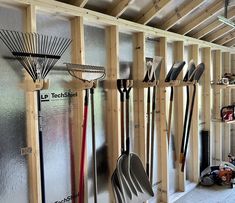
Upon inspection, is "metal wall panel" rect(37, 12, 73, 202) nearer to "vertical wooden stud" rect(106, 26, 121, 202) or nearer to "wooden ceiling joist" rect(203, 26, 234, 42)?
"vertical wooden stud" rect(106, 26, 121, 202)

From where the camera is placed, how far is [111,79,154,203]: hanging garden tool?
2.55m

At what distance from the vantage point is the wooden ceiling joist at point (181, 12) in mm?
3004

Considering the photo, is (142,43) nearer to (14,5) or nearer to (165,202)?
(14,5)

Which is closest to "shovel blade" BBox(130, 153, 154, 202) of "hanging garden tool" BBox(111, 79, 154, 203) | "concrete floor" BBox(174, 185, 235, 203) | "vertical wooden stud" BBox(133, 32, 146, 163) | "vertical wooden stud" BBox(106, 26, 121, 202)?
"hanging garden tool" BBox(111, 79, 154, 203)

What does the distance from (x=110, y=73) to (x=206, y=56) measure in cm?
219

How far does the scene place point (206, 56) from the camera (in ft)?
13.9

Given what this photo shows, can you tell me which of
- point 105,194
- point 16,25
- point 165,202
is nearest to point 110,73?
point 16,25

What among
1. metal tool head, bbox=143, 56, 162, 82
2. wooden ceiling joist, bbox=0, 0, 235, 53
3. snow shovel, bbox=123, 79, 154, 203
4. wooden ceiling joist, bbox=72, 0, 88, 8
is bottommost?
snow shovel, bbox=123, 79, 154, 203

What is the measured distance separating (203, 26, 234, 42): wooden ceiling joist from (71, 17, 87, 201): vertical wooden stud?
2600 millimetres

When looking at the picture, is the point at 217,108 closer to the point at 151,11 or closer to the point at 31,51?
the point at 151,11

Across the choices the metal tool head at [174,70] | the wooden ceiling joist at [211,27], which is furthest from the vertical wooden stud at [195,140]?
the metal tool head at [174,70]

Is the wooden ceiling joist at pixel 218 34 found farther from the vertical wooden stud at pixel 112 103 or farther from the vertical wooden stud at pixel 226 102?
the vertical wooden stud at pixel 112 103

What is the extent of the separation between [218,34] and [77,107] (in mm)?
2790

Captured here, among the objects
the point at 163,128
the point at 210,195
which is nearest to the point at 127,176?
the point at 163,128
